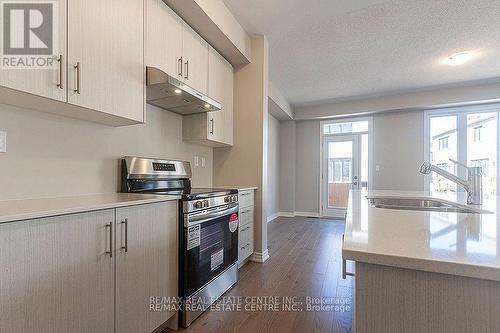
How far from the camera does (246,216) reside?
2.73 m

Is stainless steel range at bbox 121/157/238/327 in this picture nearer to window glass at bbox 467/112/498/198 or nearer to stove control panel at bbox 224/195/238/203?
stove control panel at bbox 224/195/238/203

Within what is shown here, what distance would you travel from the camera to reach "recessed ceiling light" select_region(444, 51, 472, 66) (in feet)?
11.0

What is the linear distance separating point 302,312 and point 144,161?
1745 millimetres

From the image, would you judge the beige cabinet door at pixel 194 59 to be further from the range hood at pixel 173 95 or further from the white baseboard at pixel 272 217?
the white baseboard at pixel 272 217

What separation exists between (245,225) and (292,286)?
772 millimetres

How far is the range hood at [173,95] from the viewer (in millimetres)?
1797

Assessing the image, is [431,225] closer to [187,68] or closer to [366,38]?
[187,68]

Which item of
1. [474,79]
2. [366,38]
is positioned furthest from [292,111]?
[474,79]

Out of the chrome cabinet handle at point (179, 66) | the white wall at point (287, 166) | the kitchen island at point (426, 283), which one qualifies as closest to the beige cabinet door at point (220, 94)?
the chrome cabinet handle at point (179, 66)

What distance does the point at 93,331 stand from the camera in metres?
1.17

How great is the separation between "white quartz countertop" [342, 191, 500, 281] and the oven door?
117 cm

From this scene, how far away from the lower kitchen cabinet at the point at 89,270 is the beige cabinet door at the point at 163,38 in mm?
1137

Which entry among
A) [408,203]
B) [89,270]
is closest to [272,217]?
[408,203]

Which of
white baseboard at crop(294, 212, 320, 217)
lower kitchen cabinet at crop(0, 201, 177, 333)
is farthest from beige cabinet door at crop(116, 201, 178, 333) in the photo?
white baseboard at crop(294, 212, 320, 217)
